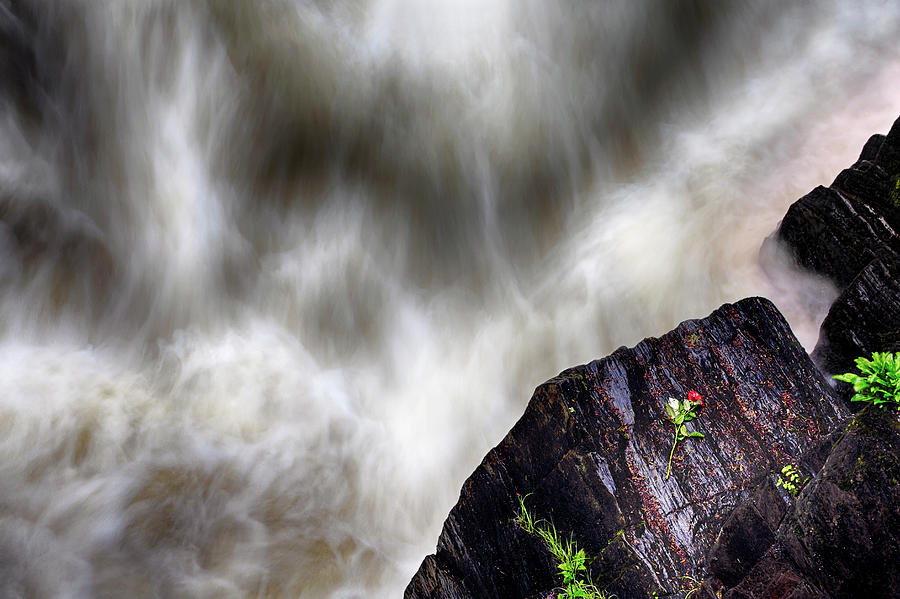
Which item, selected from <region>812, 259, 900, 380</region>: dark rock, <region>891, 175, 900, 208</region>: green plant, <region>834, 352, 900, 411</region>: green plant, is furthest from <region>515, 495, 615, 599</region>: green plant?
<region>891, 175, 900, 208</region>: green plant

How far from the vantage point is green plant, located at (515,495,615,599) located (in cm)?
401

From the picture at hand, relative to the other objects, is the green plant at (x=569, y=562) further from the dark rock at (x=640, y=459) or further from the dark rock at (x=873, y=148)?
the dark rock at (x=873, y=148)

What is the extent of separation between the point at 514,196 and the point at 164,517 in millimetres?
5786

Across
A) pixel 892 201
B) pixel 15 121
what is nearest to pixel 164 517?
pixel 15 121

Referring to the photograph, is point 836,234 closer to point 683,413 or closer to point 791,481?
point 683,413

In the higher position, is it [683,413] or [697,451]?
[683,413]

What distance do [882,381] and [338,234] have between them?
6.21m

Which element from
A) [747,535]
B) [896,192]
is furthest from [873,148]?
[747,535]

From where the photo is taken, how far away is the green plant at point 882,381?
3057mm

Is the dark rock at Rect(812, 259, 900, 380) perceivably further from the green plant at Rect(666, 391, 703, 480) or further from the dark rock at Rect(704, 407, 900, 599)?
the dark rock at Rect(704, 407, 900, 599)

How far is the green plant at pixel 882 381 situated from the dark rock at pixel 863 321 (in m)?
1.32

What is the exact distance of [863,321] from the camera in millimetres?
4453

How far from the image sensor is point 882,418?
307 cm

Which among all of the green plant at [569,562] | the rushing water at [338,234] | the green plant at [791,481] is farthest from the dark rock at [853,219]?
the green plant at [569,562]
